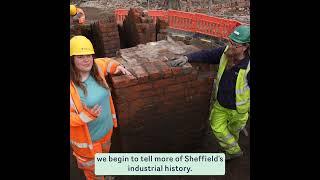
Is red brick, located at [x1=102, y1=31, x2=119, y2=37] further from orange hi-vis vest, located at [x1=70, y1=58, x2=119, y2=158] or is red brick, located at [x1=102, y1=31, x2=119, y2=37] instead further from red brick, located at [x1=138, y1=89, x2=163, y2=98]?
red brick, located at [x1=138, y1=89, x2=163, y2=98]

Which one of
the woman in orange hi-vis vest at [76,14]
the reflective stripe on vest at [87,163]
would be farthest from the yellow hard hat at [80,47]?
the reflective stripe on vest at [87,163]

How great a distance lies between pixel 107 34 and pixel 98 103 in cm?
162

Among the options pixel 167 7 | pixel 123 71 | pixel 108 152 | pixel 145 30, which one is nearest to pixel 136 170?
pixel 108 152

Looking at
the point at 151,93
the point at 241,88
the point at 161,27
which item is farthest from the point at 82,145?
the point at 161,27

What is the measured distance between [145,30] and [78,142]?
1.74m

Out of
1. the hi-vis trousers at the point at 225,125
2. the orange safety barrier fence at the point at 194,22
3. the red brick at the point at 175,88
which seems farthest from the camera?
the orange safety barrier fence at the point at 194,22

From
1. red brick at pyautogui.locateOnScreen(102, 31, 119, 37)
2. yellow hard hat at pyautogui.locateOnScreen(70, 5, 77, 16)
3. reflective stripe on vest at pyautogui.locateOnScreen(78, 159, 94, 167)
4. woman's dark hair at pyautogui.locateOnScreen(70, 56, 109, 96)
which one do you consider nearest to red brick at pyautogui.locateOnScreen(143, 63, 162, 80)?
woman's dark hair at pyautogui.locateOnScreen(70, 56, 109, 96)

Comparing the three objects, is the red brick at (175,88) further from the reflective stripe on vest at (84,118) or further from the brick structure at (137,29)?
the brick structure at (137,29)

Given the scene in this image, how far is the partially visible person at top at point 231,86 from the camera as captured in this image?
350 centimetres

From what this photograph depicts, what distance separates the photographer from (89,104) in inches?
131

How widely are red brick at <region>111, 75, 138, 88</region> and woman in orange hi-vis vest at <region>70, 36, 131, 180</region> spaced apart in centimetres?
6

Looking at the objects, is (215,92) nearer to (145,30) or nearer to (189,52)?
(189,52)

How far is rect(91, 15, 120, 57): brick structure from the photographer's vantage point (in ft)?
15.1

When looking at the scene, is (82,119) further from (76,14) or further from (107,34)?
(107,34)
